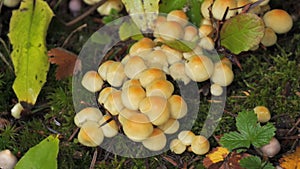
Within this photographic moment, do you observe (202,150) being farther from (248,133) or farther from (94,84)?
(94,84)

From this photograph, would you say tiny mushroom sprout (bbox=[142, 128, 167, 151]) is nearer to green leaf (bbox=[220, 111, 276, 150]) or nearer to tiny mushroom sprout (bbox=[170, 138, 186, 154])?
tiny mushroom sprout (bbox=[170, 138, 186, 154])

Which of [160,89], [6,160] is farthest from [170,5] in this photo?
[6,160]

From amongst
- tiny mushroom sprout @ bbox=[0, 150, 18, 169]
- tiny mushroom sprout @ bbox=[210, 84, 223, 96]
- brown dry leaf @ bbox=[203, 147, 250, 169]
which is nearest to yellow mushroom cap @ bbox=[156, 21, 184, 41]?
tiny mushroom sprout @ bbox=[210, 84, 223, 96]

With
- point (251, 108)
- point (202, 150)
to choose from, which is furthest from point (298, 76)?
point (202, 150)

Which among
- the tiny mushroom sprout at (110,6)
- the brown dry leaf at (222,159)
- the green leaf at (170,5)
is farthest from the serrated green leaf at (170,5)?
the brown dry leaf at (222,159)

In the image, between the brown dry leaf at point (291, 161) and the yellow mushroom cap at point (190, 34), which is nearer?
the brown dry leaf at point (291, 161)

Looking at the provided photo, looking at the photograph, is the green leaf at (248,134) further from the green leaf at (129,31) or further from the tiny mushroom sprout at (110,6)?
the tiny mushroom sprout at (110,6)

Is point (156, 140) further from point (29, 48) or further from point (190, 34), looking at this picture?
point (29, 48)
